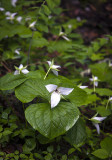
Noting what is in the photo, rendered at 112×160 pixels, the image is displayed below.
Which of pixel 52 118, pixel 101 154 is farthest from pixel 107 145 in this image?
pixel 52 118

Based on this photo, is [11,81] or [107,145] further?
[107,145]

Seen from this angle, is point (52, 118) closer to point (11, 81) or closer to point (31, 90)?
point (31, 90)

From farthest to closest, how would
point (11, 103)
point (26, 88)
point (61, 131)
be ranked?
point (11, 103) → point (26, 88) → point (61, 131)

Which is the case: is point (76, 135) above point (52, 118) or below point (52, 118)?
below

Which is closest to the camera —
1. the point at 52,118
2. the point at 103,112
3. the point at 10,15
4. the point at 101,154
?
the point at 52,118

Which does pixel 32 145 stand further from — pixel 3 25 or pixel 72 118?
pixel 3 25

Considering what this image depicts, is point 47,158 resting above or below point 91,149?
above

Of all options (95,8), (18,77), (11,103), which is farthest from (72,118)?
(95,8)
